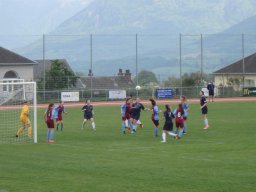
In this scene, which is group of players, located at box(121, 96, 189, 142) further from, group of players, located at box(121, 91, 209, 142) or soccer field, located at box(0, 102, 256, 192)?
soccer field, located at box(0, 102, 256, 192)

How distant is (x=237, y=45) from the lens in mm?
182625

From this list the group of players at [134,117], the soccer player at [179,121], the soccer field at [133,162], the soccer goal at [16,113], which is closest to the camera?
the soccer field at [133,162]

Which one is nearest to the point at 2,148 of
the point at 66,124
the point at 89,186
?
the point at 89,186

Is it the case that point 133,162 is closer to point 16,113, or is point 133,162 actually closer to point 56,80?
point 16,113

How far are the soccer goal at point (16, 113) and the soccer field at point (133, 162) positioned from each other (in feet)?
2.75

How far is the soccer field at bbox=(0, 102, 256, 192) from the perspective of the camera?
16562 millimetres

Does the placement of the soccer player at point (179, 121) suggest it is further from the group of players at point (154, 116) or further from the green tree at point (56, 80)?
the green tree at point (56, 80)

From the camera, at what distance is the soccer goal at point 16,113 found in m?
30.6

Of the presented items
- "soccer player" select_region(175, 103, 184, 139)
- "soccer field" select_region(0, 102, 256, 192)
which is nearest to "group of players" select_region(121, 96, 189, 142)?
"soccer player" select_region(175, 103, 184, 139)

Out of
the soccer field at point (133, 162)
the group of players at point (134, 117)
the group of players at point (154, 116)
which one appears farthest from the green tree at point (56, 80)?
the soccer field at point (133, 162)

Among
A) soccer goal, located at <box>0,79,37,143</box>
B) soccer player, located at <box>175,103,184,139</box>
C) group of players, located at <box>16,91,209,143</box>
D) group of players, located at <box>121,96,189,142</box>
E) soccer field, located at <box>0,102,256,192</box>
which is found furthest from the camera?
soccer goal, located at <box>0,79,37,143</box>

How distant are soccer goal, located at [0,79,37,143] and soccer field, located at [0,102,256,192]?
33.0 inches

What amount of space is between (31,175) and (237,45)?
168 m

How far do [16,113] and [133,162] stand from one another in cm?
1803
